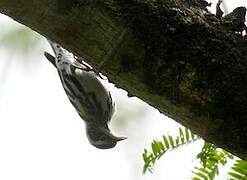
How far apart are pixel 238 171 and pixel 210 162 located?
0.74ft

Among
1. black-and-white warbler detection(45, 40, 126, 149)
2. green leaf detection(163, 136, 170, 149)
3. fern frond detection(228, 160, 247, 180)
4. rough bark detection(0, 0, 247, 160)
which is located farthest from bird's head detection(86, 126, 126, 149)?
rough bark detection(0, 0, 247, 160)

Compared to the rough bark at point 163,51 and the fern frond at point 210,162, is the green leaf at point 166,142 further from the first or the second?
the rough bark at point 163,51

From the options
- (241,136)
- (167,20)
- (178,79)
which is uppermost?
(167,20)

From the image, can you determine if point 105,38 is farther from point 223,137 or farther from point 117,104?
point 117,104

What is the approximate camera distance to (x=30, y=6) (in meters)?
1.39

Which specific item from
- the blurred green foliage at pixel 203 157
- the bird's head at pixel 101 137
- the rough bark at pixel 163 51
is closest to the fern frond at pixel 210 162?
the blurred green foliage at pixel 203 157

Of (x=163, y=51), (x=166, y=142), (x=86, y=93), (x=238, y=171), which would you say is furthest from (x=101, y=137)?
(x=163, y=51)

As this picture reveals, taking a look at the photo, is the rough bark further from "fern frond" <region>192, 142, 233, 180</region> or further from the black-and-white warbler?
the black-and-white warbler

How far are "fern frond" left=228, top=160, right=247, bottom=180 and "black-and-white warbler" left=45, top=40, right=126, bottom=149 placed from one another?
1.37m

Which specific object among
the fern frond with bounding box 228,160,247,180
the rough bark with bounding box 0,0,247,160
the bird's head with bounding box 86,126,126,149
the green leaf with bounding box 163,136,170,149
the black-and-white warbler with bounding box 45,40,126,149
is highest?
the black-and-white warbler with bounding box 45,40,126,149

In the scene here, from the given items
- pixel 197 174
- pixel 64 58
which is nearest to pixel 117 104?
pixel 64 58

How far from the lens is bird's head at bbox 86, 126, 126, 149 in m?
3.86

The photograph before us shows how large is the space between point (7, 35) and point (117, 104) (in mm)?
942

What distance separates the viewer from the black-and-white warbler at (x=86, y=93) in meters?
3.39
